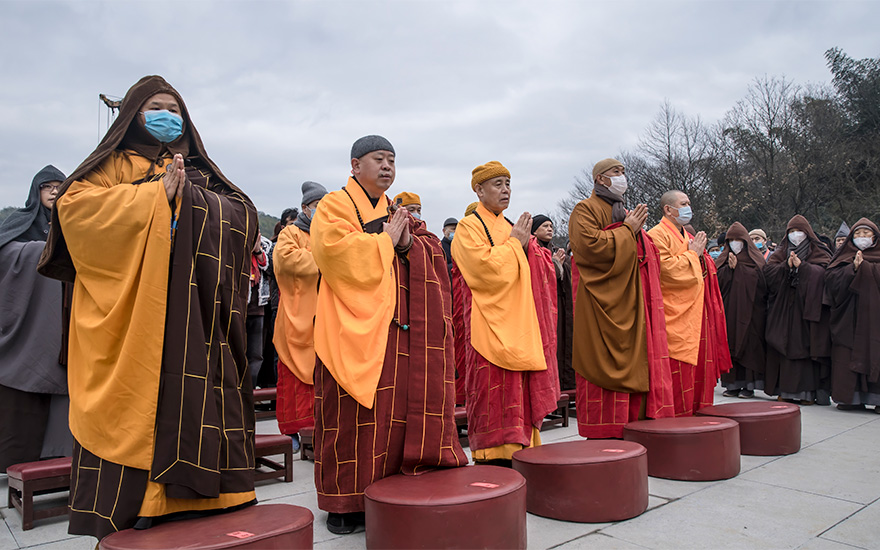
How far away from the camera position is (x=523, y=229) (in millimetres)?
4348

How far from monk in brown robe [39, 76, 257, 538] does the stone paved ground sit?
91 cm

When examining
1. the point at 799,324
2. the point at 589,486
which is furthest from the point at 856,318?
the point at 589,486

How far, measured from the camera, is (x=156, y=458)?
235 centimetres

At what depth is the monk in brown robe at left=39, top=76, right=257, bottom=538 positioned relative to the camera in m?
2.35

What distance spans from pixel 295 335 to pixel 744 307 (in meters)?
5.67

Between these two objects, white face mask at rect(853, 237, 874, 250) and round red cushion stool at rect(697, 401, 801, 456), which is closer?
round red cushion stool at rect(697, 401, 801, 456)

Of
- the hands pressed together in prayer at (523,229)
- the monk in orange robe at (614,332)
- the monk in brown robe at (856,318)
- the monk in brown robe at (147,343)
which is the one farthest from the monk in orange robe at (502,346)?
the monk in brown robe at (856,318)

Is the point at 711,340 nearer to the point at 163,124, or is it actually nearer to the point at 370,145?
the point at 370,145

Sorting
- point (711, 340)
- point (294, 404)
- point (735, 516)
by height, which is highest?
point (711, 340)

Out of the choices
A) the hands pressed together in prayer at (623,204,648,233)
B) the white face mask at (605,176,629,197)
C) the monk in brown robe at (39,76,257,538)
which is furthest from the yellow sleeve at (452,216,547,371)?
the monk in brown robe at (39,76,257,538)

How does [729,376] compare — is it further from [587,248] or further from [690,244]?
[587,248]

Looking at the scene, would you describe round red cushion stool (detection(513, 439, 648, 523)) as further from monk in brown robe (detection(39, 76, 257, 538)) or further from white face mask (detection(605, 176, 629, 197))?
white face mask (detection(605, 176, 629, 197))

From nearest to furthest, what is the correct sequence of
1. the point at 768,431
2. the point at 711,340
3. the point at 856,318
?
the point at 768,431 < the point at 711,340 < the point at 856,318

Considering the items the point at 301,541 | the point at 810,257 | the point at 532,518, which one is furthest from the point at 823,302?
the point at 301,541
